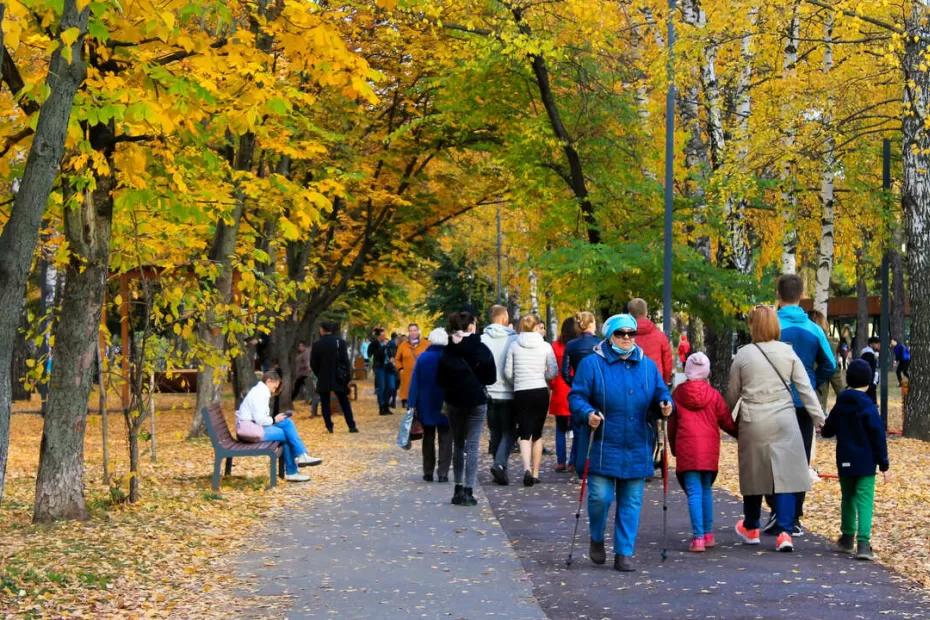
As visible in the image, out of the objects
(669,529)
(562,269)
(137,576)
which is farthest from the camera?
(562,269)

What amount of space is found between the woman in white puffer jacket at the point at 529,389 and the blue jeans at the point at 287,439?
262 centimetres

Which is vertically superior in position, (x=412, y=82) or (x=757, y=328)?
(x=412, y=82)

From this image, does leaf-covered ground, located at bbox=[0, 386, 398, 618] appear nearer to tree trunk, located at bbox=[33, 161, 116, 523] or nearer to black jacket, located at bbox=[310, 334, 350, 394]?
tree trunk, located at bbox=[33, 161, 116, 523]

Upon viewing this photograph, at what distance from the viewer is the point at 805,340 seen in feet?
36.6

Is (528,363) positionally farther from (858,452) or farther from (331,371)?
(331,371)

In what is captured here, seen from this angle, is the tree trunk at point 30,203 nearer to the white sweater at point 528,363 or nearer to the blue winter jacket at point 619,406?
the blue winter jacket at point 619,406

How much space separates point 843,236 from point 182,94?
2420 centimetres

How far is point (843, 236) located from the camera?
104 feet

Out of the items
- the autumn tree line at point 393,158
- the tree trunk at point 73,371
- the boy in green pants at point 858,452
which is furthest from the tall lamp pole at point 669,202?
the boy in green pants at point 858,452

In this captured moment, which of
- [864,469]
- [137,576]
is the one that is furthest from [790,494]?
[137,576]

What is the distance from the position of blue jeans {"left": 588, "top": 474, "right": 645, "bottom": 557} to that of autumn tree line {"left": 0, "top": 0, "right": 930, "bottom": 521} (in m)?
3.31

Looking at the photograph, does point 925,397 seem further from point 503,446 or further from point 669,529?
point 669,529

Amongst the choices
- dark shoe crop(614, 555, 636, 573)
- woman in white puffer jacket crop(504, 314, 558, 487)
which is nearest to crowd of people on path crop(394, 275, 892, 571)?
dark shoe crop(614, 555, 636, 573)

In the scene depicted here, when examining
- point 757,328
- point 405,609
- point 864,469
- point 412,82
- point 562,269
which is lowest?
point 405,609
